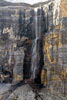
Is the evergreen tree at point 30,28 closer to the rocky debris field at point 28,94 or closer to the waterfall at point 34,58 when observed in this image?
the waterfall at point 34,58

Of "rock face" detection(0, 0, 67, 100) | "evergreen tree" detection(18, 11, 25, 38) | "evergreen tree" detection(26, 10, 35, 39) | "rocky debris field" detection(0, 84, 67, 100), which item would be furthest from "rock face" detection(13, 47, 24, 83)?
"evergreen tree" detection(26, 10, 35, 39)

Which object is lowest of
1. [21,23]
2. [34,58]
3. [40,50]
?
[34,58]

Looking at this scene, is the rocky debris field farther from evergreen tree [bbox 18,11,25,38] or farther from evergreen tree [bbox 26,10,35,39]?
evergreen tree [bbox 18,11,25,38]

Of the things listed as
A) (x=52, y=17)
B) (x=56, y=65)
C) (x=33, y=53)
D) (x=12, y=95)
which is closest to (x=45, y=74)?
(x=56, y=65)

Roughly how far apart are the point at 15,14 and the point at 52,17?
193 inches

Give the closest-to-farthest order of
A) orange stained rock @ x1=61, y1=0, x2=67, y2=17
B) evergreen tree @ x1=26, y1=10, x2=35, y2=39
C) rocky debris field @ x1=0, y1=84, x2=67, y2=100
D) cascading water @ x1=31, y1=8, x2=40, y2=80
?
orange stained rock @ x1=61, y1=0, x2=67, y2=17 → rocky debris field @ x1=0, y1=84, x2=67, y2=100 → cascading water @ x1=31, y1=8, x2=40, y2=80 → evergreen tree @ x1=26, y1=10, x2=35, y2=39

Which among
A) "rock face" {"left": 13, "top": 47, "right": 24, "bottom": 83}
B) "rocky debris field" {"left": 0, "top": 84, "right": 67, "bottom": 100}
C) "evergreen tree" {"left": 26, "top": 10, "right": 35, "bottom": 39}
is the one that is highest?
"evergreen tree" {"left": 26, "top": 10, "right": 35, "bottom": 39}

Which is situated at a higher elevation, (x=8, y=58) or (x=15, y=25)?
(x=15, y=25)

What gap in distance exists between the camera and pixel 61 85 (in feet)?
39.3

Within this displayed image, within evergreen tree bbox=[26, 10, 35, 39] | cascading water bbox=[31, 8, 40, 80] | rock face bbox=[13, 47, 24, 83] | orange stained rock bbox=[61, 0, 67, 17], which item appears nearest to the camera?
orange stained rock bbox=[61, 0, 67, 17]

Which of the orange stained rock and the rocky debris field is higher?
the orange stained rock

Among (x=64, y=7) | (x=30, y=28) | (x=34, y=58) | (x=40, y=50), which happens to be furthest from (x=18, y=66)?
(x=64, y=7)

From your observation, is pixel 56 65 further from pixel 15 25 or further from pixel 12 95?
pixel 15 25

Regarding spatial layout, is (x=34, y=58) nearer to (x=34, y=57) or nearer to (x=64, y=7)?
(x=34, y=57)
